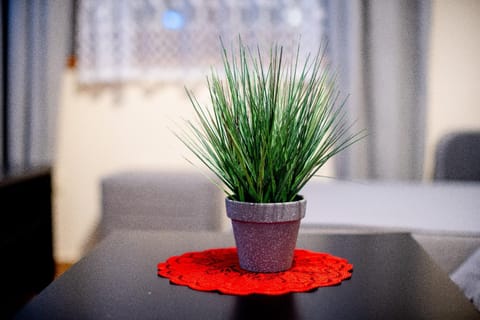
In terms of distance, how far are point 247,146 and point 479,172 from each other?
1.93 metres

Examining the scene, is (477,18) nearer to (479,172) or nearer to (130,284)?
(479,172)

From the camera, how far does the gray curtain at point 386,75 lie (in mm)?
2539

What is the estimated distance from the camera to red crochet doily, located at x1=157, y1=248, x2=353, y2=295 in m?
0.89

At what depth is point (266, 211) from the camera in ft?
3.03

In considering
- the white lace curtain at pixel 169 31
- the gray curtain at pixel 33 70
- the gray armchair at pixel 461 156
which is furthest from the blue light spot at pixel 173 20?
the gray armchair at pixel 461 156

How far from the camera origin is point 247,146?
93cm

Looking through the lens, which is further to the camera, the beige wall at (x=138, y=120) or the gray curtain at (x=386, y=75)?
the beige wall at (x=138, y=120)

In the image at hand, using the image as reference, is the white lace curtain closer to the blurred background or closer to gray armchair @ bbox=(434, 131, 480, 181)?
the blurred background

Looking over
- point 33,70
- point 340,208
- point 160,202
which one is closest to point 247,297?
point 340,208

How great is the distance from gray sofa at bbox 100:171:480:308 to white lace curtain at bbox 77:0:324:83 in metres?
0.57

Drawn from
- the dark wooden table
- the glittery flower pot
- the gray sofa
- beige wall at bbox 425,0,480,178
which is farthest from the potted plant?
beige wall at bbox 425,0,480,178

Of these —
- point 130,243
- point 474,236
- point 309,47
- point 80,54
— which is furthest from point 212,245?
point 80,54

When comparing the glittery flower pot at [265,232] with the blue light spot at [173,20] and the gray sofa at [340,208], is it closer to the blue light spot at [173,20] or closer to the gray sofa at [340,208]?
the gray sofa at [340,208]

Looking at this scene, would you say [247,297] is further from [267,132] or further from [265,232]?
[267,132]
